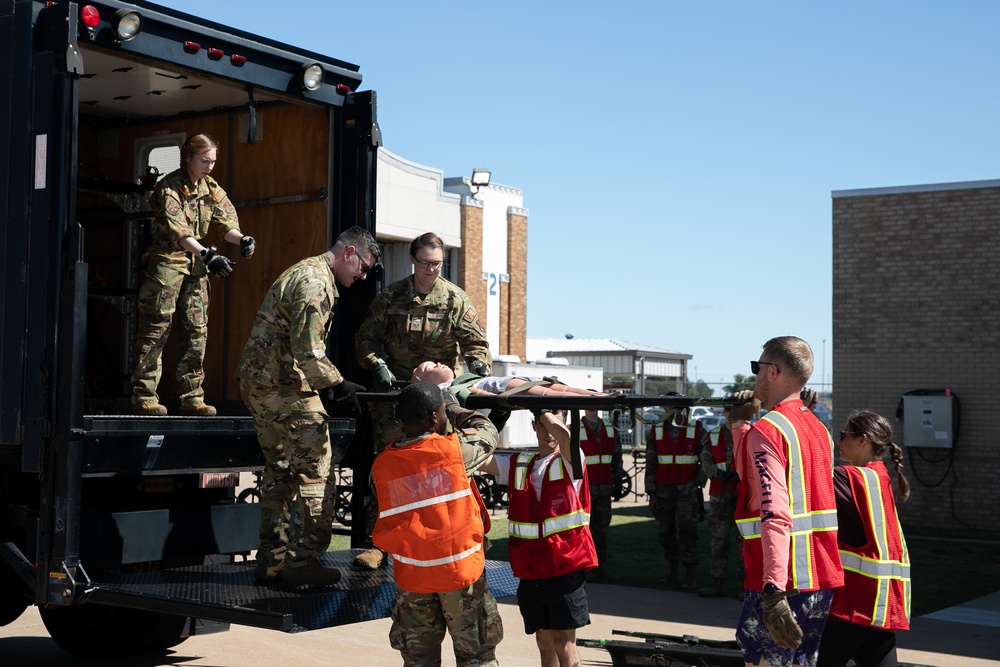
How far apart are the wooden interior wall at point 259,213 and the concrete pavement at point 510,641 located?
5.76 ft

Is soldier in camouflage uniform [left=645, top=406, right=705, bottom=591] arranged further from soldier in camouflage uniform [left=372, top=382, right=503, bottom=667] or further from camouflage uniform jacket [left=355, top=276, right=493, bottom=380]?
soldier in camouflage uniform [left=372, top=382, right=503, bottom=667]

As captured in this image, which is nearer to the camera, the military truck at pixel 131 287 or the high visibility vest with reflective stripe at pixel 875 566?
Answer: the high visibility vest with reflective stripe at pixel 875 566

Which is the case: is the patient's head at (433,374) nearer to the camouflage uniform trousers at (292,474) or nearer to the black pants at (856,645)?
the camouflage uniform trousers at (292,474)

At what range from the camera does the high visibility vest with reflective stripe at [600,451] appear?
1202 centimetres

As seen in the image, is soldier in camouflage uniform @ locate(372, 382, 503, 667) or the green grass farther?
the green grass

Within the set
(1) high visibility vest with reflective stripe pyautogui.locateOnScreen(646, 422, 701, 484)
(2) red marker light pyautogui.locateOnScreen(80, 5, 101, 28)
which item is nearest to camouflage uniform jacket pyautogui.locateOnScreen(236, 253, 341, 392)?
(2) red marker light pyautogui.locateOnScreen(80, 5, 101, 28)

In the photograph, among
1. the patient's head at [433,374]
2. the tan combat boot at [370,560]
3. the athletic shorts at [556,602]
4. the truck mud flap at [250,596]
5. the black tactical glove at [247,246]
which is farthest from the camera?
the black tactical glove at [247,246]

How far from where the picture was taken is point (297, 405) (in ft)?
18.8

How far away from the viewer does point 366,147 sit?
23.0 ft

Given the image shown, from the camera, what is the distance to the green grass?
11.3 m

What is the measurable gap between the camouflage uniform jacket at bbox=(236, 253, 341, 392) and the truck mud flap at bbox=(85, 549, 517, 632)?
980 millimetres

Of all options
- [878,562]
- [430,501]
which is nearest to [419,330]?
[430,501]

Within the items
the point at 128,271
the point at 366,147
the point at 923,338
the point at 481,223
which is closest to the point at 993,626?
the point at 366,147

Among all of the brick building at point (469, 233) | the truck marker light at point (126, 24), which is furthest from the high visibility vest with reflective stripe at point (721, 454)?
the brick building at point (469, 233)
